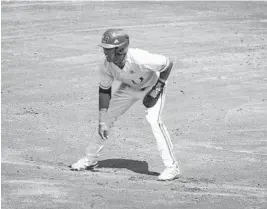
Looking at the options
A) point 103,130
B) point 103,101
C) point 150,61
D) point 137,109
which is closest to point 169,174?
point 103,130

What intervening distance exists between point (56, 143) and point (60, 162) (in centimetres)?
104

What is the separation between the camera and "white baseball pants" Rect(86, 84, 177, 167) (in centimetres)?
980

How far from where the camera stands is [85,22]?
21359 mm

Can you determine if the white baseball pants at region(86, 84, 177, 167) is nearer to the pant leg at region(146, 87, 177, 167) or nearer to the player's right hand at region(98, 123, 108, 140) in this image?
the pant leg at region(146, 87, 177, 167)

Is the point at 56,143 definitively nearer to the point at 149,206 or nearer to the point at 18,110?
the point at 18,110

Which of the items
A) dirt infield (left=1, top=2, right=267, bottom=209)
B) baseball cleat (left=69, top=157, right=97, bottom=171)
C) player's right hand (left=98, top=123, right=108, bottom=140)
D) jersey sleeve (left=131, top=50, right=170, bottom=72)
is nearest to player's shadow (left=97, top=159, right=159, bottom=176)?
dirt infield (left=1, top=2, right=267, bottom=209)

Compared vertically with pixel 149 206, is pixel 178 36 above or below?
below

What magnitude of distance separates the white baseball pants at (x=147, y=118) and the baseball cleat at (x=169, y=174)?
0.06 meters

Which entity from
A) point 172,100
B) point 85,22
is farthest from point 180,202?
point 85,22

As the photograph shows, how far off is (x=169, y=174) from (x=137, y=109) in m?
4.11

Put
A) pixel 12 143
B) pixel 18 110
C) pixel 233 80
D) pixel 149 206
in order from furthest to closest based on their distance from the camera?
pixel 233 80 < pixel 18 110 < pixel 12 143 < pixel 149 206

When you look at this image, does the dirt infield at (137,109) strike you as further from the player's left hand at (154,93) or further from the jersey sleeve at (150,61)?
the jersey sleeve at (150,61)

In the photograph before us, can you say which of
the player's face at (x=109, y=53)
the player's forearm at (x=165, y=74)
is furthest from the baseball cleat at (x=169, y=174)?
the player's face at (x=109, y=53)

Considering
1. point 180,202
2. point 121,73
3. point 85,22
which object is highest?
point 121,73
